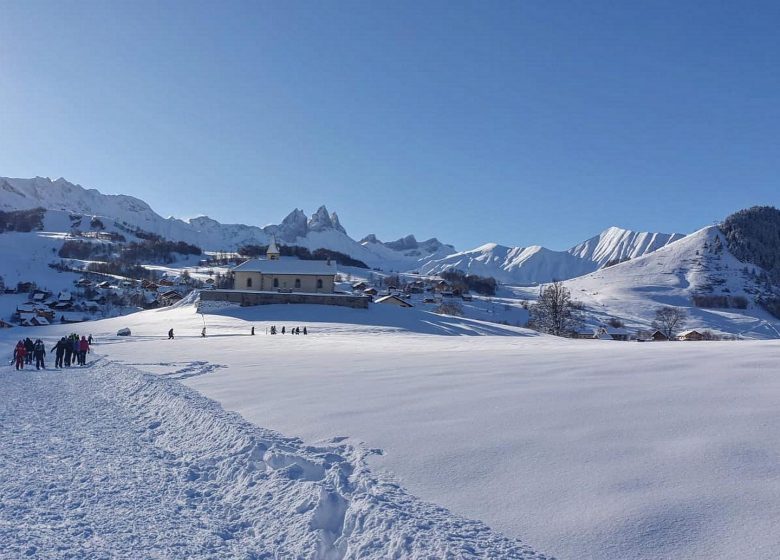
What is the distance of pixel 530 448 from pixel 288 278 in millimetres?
65452

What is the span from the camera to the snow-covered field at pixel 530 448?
4875 mm

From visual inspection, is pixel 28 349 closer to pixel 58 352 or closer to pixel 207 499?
pixel 58 352

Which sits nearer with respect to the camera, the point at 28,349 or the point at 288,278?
the point at 28,349

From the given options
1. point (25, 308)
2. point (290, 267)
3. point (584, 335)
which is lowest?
point (25, 308)

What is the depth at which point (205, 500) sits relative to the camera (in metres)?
6.71

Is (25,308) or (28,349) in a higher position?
(28,349)

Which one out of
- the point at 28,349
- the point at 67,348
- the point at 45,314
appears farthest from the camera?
the point at 45,314

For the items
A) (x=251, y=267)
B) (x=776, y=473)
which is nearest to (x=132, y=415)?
(x=776, y=473)

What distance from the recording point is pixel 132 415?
12.1 m

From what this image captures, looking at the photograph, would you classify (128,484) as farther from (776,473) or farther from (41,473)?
(776,473)

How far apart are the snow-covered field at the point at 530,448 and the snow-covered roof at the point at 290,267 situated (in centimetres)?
5570

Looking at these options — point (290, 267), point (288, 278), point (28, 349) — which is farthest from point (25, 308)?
point (28, 349)

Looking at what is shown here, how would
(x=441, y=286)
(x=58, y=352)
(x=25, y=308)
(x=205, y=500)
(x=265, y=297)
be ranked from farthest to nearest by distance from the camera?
(x=441, y=286)
(x=25, y=308)
(x=265, y=297)
(x=58, y=352)
(x=205, y=500)

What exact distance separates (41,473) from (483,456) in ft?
21.1
